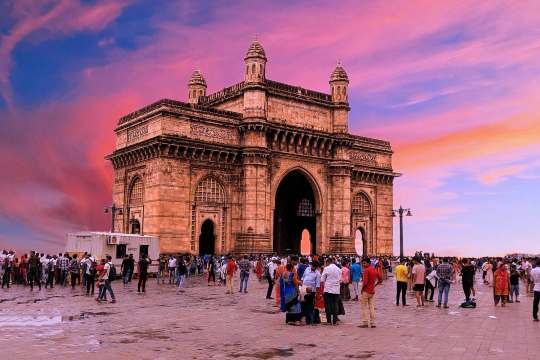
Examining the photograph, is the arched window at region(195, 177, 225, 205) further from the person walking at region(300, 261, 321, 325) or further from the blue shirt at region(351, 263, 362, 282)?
the person walking at region(300, 261, 321, 325)

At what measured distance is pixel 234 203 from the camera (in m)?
43.1

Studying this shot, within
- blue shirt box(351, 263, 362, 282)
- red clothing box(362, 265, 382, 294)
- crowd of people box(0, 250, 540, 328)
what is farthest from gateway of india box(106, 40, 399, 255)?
red clothing box(362, 265, 382, 294)

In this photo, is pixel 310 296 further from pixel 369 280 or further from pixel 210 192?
pixel 210 192

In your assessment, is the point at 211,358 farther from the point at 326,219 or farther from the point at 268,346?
the point at 326,219

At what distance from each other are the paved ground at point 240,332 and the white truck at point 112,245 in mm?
10115

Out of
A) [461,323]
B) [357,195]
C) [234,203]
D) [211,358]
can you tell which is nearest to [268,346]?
[211,358]

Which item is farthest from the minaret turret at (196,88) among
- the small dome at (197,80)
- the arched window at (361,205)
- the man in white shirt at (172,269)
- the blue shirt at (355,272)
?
the blue shirt at (355,272)

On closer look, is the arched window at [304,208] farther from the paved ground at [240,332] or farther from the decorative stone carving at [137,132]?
the paved ground at [240,332]

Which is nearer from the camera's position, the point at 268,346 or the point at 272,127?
the point at 268,346

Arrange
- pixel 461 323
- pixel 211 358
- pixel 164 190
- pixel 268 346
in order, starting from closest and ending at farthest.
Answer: pixel 211 358 < pixel 268 346 < pixel 461 323 < pixel 164 190

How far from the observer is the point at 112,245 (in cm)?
3206

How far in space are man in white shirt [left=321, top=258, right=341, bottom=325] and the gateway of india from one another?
2450 cm

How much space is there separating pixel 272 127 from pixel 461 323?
30149 millimetres

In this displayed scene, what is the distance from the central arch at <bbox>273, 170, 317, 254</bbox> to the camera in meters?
53.7
